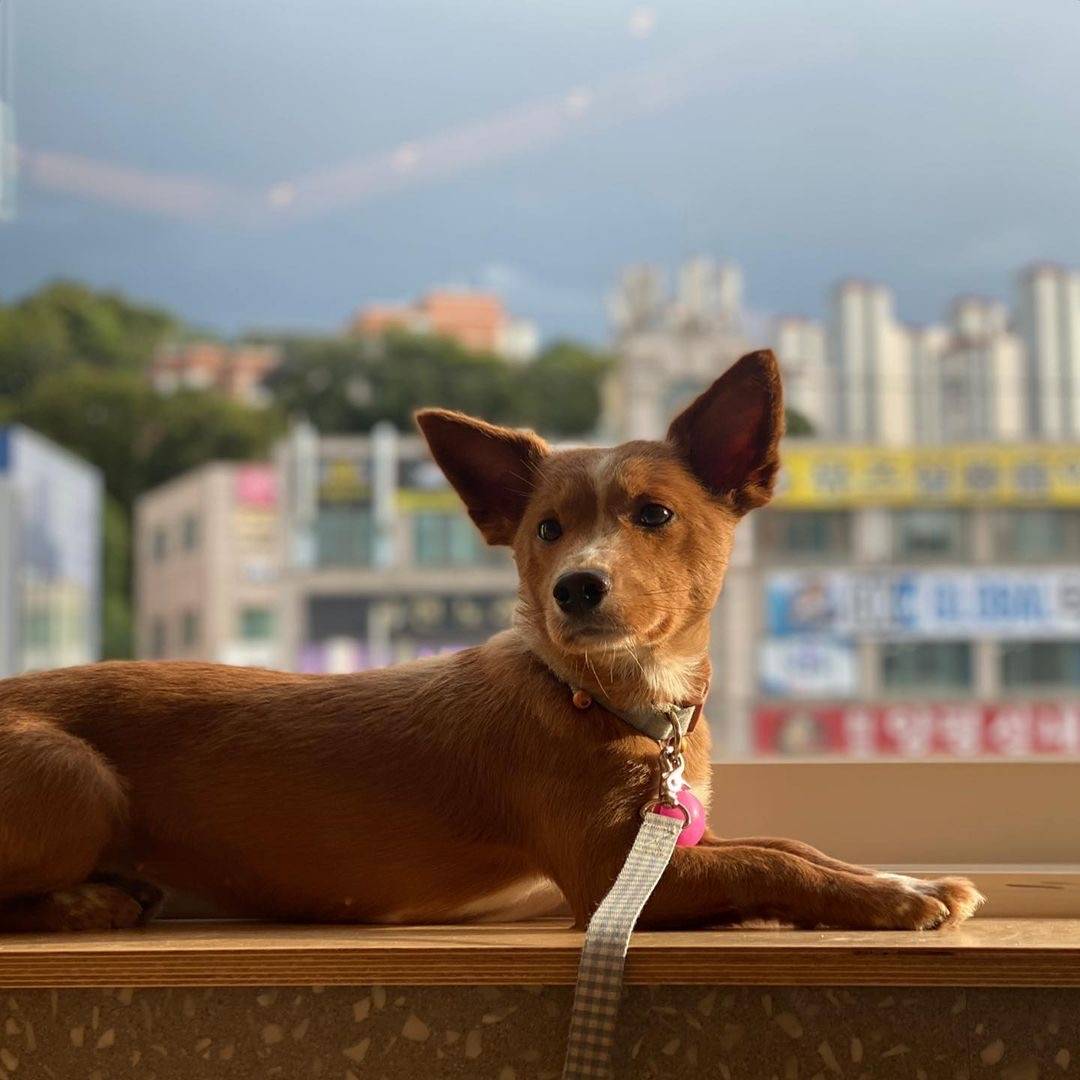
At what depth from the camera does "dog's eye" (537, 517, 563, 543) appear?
2.99 ft

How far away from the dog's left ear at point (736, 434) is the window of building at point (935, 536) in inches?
665

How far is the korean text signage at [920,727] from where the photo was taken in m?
18.1

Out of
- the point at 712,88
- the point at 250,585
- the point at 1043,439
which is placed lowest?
the point at 250,585

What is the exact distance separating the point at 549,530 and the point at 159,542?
59.2 feet

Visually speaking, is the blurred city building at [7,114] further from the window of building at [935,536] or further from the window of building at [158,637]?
the window of building at [158,637]

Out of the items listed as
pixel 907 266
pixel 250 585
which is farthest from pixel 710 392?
pixel 907 266

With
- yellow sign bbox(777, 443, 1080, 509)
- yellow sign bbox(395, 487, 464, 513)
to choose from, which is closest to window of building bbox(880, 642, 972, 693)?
yellow sign bbox(777, 443, 1080, 509)

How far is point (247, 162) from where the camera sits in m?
25.5

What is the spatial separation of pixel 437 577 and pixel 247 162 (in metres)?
12.1

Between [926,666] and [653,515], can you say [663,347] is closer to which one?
[926,666]

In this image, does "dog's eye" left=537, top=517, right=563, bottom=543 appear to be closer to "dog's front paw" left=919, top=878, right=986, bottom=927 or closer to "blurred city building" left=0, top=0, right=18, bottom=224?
"dog's front paw" left=919, top=878, right=986, bottom=927

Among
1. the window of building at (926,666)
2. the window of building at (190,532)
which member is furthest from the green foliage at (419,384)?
the window of building at (926,666)

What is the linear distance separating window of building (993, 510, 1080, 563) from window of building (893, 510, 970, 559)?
0.53 m

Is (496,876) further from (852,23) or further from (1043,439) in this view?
(852,23)
